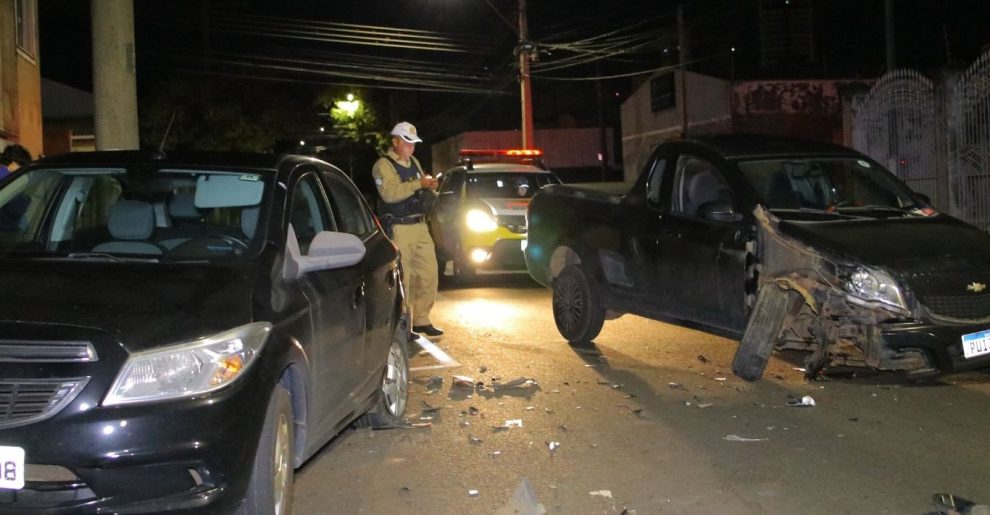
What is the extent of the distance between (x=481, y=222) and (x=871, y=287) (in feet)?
24.3

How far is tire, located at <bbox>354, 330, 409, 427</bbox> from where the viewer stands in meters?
6.27

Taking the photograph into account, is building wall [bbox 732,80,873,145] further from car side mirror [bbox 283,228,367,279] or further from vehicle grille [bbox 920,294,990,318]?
car side mirror [bbox 283,228,367,279]

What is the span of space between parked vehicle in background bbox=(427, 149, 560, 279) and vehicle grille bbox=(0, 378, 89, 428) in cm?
1001

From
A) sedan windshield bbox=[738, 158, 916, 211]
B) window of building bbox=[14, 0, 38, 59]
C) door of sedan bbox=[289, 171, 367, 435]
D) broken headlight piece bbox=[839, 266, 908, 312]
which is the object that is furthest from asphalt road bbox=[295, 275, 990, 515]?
window of building bbox=[14, 0, 38, 59]

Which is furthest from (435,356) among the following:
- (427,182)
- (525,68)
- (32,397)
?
(525,68)

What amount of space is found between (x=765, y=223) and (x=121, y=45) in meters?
5.95

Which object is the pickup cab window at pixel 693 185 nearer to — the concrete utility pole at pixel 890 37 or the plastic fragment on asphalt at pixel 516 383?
the plastic fragment on asphalt at pixel 516 383

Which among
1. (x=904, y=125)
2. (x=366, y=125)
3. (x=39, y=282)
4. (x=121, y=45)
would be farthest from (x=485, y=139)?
(x=39, y=282)

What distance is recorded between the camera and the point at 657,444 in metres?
6.01

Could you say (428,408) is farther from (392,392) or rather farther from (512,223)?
(512,223)

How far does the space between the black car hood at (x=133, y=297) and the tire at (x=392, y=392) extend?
2.10m

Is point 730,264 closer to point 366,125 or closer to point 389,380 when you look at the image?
point 389,380

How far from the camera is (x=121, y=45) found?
365 inches

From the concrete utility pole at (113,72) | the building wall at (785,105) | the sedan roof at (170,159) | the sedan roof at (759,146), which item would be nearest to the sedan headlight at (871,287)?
the sedan roof at (759,146)
